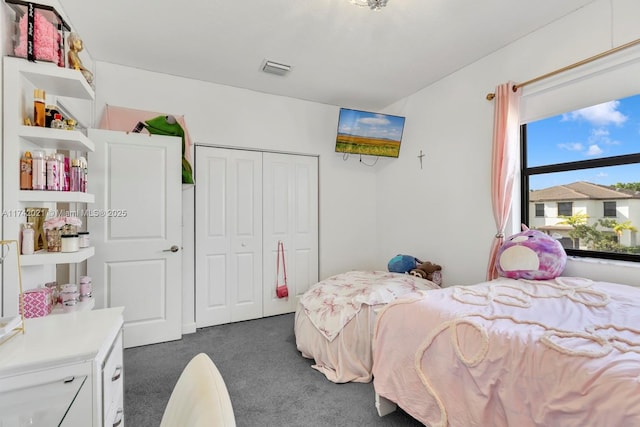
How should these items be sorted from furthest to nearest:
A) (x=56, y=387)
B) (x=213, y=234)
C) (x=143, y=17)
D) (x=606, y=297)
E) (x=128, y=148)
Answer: (x=213, y=234)
(x=128, y=148)
(x=143, y=17)
(x=606, y=297)
(x=56, y=387)

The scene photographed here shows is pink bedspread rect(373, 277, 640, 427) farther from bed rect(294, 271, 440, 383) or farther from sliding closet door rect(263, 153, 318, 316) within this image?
sliding closet door rect(263, 153, 318, 316)

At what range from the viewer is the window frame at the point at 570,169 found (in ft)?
6.94

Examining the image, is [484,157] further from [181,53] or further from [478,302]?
[181,53]

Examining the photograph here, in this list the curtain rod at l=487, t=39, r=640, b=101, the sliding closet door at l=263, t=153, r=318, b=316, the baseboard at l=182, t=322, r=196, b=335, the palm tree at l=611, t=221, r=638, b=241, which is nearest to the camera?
the curtain rod at l=487, t=39, r=640, b=101

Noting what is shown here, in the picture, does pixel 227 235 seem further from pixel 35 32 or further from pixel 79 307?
pixel 35 32

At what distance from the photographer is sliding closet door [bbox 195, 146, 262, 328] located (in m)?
3.29

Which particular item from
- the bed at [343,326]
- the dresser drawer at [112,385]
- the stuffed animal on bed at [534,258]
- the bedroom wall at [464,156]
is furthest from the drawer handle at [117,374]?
the bedroom wall at [464,156]

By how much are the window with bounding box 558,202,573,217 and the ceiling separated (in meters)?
1.42

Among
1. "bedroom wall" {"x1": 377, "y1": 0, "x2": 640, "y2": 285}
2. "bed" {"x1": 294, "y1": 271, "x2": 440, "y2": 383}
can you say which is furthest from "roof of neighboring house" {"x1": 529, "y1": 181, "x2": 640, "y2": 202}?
→ "bed" {"x1": 294, "y1": 271, "x2": 440, "y2": 383}

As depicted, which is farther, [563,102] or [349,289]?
[349,289]

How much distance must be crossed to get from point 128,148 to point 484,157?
328 cm

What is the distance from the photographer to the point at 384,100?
12.8ft

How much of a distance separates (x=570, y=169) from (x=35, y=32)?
358 centimetres

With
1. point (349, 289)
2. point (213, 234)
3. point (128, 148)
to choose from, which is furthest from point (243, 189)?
point (349, 289)
